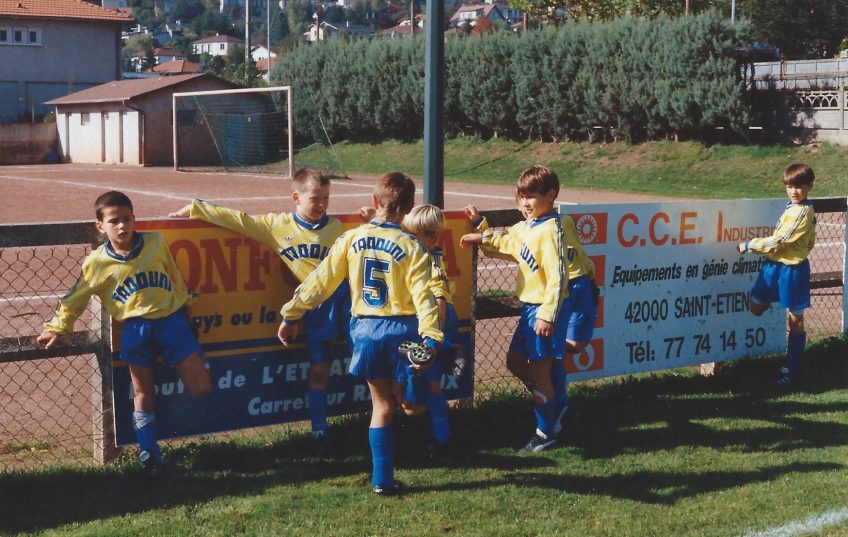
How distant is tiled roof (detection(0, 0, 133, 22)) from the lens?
56.8 meters

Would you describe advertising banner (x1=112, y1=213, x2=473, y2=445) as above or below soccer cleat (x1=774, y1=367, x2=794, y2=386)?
above

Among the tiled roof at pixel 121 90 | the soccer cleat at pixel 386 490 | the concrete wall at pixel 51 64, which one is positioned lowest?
the soccer cleat at pixel 386 490

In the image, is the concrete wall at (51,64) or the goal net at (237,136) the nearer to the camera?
the goal net at (237,136)

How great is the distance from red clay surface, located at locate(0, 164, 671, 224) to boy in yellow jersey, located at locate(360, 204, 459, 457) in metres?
14.6

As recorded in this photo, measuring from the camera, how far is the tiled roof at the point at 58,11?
186ft

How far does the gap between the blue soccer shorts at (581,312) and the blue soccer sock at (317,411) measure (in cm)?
141

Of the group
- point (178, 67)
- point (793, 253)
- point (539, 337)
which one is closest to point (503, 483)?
point (539, 337)

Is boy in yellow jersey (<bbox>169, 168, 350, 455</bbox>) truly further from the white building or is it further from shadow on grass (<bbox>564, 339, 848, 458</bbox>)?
the white building

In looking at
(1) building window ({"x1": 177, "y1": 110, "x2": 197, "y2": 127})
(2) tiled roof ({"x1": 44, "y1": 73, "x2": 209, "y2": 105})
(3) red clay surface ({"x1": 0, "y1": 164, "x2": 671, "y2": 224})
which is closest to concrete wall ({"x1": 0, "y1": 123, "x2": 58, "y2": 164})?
(2) tiled roof ({"x1": 44, "y1": 73, "x2": 209, "y2": 105})

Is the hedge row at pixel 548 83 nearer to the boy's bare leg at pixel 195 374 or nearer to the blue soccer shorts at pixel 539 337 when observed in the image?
the blue soccer shorts at pixel 539 337

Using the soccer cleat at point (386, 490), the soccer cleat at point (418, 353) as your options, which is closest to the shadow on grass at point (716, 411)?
the soccer cleat at point (386, 490)

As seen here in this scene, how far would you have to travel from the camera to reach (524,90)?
3819cm

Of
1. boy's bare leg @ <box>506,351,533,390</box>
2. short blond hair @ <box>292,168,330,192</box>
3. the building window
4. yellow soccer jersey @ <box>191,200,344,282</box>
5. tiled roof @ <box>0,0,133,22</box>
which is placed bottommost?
boy's bare leg @ <box>506,351,533,390</box>

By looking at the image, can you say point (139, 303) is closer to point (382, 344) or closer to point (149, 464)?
point (149, 464)
